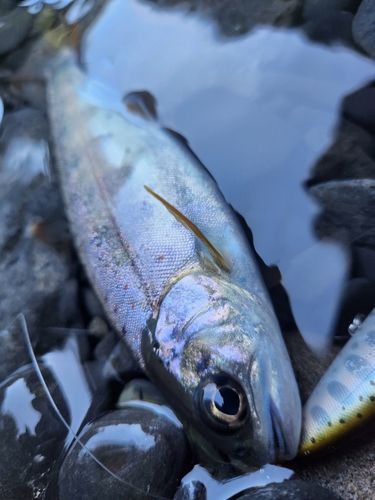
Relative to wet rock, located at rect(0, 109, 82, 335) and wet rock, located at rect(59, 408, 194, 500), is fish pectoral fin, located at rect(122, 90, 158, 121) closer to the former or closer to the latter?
wet rock, located at rect(0, 109, 82, 335)

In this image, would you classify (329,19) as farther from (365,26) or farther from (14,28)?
(14,28)

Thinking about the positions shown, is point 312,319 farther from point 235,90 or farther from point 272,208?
point 235,90

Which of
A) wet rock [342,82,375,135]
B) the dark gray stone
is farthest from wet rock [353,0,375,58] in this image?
the dark gray stone

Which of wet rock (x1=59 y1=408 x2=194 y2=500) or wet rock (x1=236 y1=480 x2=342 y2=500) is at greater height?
wet rock (x1=59 y1=408 x2=194 y2=500)

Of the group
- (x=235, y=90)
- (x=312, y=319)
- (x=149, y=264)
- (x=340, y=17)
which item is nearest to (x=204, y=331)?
(x=149, y=264)

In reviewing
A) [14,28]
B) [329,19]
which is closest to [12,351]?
[14,28]

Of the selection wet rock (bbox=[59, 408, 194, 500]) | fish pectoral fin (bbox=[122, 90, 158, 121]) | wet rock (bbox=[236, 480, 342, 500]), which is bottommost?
wet rock (bbox=[236, 480, 342, 500])
